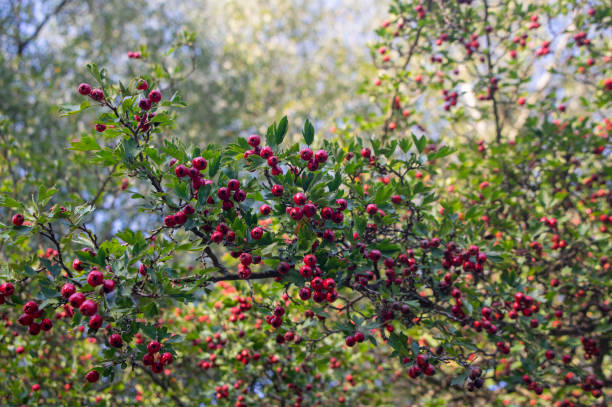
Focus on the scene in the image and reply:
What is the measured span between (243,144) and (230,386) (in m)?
3.07

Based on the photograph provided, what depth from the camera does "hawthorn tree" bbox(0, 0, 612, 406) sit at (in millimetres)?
2414

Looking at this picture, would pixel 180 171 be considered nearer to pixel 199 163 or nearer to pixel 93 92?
pixel 199 163

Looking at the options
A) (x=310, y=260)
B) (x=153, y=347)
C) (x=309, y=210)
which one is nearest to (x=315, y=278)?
(x=310, y=260)

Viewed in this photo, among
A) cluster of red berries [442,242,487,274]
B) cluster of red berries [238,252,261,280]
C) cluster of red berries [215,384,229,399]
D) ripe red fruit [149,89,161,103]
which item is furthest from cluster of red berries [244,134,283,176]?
cluster of red berries [215,384,229,399]

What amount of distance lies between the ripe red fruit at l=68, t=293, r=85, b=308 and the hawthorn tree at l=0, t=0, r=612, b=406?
1 centimetres

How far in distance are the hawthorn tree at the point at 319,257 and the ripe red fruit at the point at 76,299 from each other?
11mm

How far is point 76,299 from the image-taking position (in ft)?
7.04

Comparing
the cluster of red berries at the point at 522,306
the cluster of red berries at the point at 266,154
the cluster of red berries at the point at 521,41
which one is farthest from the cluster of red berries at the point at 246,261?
the cluster of red berries at the point at 521,41

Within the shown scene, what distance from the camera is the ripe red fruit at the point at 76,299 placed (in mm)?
2139

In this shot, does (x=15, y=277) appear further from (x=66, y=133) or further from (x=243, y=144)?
(x=66, y=133)

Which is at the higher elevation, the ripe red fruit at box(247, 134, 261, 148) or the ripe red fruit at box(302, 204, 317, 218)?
the ripe red fruit at box(247, 134, 261, 148)

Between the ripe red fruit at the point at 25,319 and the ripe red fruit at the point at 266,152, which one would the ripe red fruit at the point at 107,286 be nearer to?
the ripe red fruit at the point at 25,319

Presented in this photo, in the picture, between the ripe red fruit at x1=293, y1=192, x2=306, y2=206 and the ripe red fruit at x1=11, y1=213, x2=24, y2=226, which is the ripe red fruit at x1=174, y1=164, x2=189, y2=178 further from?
the ripe red fruit at x1=11, y1=213, x2=24, y2=226

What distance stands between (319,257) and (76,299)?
4.61 ft
